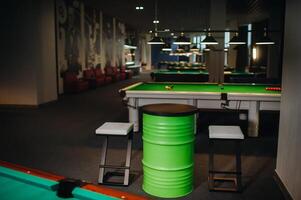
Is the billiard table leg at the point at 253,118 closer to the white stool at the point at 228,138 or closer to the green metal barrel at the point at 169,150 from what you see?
the white stool at the point at 228,138

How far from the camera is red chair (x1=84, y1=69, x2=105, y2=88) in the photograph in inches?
543

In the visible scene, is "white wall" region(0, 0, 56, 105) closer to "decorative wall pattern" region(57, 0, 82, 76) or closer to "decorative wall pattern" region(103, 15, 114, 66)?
"decorative wall pattern" region(57, 0, 82, 76)

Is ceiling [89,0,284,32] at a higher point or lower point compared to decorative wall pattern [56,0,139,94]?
higher

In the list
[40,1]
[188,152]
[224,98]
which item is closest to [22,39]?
[40,1]

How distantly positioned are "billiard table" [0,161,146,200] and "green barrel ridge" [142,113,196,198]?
5.26 ft

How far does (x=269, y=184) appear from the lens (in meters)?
3.79

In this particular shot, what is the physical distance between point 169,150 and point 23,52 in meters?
7.01

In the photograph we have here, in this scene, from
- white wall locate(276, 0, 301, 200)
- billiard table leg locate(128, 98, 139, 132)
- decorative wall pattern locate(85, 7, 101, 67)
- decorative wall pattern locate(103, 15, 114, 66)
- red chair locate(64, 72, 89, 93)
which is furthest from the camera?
decorative wall pattern locate(103, 15, 114, 66)

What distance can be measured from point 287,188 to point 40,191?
265 centimetres

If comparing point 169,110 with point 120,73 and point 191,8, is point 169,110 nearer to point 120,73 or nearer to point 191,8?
point 191,8

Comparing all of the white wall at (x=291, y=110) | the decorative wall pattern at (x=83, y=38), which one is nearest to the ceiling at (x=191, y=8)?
the decorative wall pattern at (x=83, y=38)

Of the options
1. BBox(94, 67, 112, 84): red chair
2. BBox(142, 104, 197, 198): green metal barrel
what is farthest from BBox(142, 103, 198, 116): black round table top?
BBox(94, 67, 112, 84): red chair

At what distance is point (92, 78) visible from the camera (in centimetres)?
1398

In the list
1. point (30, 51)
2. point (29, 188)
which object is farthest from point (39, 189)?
point (30, 51)
